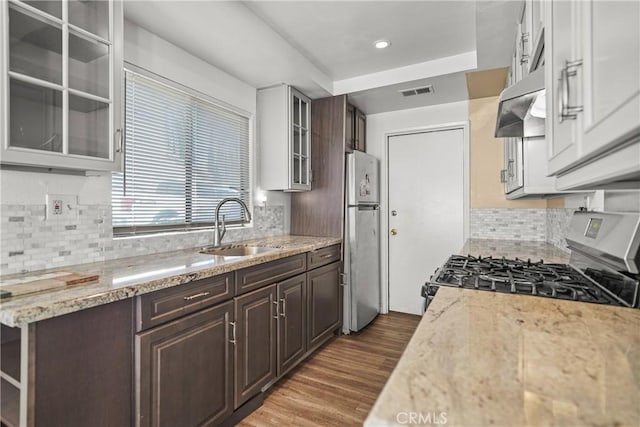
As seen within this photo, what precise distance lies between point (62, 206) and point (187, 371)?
1.01 meters

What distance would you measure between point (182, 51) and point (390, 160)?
241cm

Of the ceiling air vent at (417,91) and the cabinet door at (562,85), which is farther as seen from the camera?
the ceiling air vent at (417,91)

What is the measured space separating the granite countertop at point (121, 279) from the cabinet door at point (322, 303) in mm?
500

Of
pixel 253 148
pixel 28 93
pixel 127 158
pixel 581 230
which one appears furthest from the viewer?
pixel 253 148

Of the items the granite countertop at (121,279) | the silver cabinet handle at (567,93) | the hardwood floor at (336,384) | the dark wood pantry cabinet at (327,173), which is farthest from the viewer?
the dark wood pantry cabinet at (327,173)

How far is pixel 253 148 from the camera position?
3.00m

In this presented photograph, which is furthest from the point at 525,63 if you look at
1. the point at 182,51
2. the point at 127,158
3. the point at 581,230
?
the point at 127,158

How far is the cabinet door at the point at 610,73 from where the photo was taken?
0.50 metres

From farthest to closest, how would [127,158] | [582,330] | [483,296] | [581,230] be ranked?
1. [127,158]
2. [581,230]
3. [483,296]
4. [582,330]

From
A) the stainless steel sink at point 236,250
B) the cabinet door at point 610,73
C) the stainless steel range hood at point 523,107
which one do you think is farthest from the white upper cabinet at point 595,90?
the stainless steel sink at point 236,250

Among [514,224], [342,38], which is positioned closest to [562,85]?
[342,38]

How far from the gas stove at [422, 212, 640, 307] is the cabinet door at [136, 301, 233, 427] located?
1069 mm

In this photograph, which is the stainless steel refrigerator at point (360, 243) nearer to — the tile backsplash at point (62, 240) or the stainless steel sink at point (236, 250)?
the stainless steel sink at point (236, 250)

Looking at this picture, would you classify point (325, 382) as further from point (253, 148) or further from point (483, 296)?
point (253, 148)
